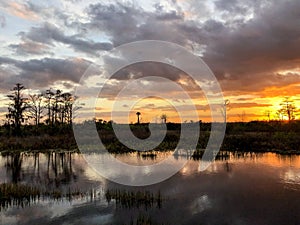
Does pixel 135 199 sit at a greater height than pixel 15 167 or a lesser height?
lesser

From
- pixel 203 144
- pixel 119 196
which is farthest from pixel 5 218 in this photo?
pixel 203 144

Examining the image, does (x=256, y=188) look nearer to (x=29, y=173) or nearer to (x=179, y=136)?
(x=29, y=173)

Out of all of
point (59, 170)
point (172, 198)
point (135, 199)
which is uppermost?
point (59, 170)

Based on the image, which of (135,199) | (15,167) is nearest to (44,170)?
(15,167)

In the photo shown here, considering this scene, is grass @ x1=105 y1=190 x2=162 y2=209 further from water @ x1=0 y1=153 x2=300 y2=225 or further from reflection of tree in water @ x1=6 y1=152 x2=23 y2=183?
reflection of tree in water @ x1=6 y1=152 x2=23 y2=183

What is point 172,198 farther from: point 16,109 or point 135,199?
point 16,109

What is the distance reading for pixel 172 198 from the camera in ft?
54.0

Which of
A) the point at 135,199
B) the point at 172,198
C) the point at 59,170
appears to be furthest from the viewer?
the point at 59,170

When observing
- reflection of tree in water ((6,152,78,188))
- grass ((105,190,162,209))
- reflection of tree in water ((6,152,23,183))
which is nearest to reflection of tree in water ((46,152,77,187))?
reflection of tree in water ((6,152,78,188))

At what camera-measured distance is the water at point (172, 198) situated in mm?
13312

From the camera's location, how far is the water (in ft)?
43.7

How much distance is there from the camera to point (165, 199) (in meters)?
16.1

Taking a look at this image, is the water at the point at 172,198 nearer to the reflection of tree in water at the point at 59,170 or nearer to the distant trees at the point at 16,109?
the reflection of tree in water at the point at 59,170

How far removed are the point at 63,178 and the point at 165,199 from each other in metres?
9.46
